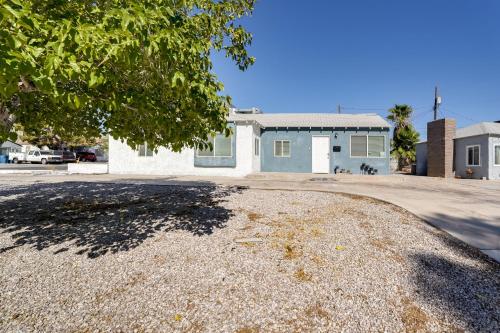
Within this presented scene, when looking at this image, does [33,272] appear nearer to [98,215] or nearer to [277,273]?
[98,215]

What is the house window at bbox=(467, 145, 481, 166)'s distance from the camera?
15789 mm

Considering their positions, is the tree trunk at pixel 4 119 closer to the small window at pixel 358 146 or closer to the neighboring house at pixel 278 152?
the neighboring house at pixel 278 152

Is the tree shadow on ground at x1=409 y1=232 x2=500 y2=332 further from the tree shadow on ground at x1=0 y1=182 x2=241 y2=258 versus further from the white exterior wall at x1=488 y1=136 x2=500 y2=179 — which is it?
the white exterior wall at x1=488 y1=136 x2=500 y2=179

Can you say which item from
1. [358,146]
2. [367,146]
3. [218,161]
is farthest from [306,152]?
[218,161]

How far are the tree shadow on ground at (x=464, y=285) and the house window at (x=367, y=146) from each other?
14289mm

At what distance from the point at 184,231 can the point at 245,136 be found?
Answer: 11.5m

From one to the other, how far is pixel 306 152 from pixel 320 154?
99 cm

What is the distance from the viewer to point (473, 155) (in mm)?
16156

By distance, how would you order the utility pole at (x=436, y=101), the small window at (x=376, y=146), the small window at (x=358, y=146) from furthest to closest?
the utility pole at (x=436, y=101)
the small window at (x=358, y=146)
the small window at (x=376, y=146)

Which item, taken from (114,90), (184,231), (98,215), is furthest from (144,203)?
(114,90)

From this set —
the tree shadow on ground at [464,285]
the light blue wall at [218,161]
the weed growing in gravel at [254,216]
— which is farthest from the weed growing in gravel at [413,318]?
the light blue wall at [218,161]

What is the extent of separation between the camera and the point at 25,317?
8.03 feet

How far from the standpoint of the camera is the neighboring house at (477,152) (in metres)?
15.2

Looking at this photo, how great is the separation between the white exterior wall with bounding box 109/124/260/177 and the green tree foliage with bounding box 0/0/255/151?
31.6 feet
